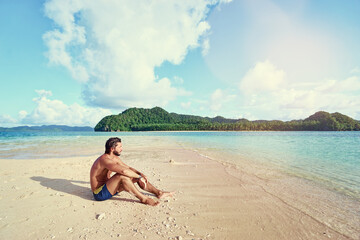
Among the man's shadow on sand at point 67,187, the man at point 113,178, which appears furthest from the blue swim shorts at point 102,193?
the man's shadow on sand at point 67,187

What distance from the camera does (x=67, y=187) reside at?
7387 mm

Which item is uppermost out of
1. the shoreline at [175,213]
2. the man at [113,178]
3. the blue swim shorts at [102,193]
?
the man at [113,178]

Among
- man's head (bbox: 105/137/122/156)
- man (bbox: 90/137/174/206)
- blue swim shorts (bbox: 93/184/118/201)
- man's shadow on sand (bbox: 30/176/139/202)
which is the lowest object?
man's shadow on sand (bbox: 30/176/139/202)

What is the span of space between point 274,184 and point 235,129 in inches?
6660

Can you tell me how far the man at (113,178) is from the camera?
5477 millimetres

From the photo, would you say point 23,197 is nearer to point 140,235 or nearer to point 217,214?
point 140,235

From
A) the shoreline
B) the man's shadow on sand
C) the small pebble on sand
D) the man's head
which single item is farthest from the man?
the small pebble on sand

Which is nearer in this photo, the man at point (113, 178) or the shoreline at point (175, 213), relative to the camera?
the shoreline at point (175, 213)

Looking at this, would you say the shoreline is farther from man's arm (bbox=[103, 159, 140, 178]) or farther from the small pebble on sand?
man's arm (bbox=[103, 159, 140, 178])

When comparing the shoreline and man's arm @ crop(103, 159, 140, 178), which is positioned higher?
Answer: man's arm @ crop(103, 159, 140, 178)

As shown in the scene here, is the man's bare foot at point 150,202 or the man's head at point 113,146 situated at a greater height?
the man's head at point 113,146

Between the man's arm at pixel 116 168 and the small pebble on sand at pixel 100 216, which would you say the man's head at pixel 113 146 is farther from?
the small pebble on sand at pixel 100 216

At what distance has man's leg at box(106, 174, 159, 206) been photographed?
5508 mm

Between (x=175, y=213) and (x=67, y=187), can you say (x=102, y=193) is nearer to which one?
(x=175, y=213)
